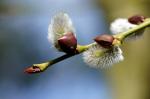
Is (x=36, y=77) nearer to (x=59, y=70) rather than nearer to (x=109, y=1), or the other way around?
(x=59, y=70)

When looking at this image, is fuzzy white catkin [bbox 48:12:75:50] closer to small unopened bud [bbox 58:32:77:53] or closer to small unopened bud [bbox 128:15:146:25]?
small unopened bud [bbox 58:32:77:53]

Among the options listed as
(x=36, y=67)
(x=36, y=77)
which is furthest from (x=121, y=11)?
(x=36, y=67)

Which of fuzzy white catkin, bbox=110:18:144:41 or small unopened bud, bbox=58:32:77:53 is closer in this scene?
small unopened bud, bbox=58:32:77:53

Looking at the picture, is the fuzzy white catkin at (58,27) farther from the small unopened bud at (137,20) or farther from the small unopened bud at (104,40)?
the small unopened bud at (137,20)

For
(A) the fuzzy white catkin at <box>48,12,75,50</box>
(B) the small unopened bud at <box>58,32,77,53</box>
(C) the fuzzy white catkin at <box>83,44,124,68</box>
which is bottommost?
(C) the fuzzy white catkin at <box>83,44,124,68</box>

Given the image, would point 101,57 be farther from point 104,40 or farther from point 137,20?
point 137,20

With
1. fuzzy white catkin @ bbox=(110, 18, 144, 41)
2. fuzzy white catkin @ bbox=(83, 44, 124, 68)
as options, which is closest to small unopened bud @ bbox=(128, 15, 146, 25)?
fuzzy white catkin @ bbox=(110, 18, 144, 41)

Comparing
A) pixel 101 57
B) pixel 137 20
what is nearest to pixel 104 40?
Result: pixel 101 57

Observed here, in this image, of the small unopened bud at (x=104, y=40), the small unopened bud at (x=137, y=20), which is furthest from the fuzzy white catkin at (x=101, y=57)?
the small unopened bud at (x=137, y=20)

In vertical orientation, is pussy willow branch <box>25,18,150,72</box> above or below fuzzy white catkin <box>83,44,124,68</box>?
above
